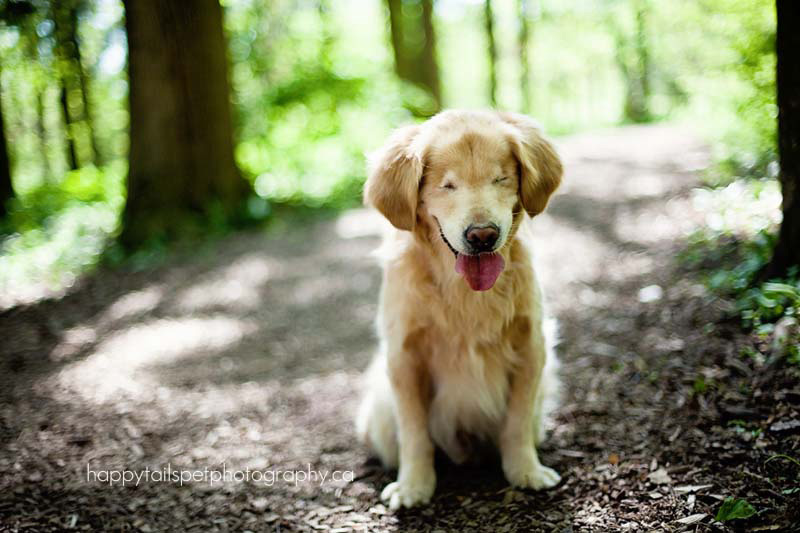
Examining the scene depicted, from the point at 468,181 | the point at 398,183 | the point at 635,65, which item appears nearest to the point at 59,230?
the point at 398,183

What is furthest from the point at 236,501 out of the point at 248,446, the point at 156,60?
the point at 156,60

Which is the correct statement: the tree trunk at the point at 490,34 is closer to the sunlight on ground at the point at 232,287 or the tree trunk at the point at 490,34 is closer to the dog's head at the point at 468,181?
the sunlight on ground at the point at 232,287

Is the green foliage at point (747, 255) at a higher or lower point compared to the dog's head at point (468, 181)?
lower

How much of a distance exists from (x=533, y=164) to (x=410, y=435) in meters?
1.60

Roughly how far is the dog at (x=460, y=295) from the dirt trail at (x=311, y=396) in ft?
0.94

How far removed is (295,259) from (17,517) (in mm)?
5060

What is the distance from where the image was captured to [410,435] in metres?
2.99

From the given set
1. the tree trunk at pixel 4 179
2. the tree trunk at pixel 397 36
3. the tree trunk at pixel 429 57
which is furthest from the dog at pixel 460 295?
the tree trunk at pixel 429 57

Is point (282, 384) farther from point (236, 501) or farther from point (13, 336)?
point (13, 336)

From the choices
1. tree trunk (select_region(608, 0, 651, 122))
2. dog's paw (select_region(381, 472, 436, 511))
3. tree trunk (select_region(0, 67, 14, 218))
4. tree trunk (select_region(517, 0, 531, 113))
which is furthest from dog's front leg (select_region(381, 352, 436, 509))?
tree trunk (select_region(517, 0, 531, 113))

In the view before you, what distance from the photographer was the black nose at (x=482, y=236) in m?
2.50

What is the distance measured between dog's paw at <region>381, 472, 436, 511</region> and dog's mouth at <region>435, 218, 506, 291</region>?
3.63 feet

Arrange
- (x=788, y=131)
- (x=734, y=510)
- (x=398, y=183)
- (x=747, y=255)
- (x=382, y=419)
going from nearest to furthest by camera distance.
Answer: (x=734, y=510)
(x=398, y=183)
(x=788, y=131)
(x=382, y=419)
(x=747, y=255)

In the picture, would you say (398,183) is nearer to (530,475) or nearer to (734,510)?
(530,475)
